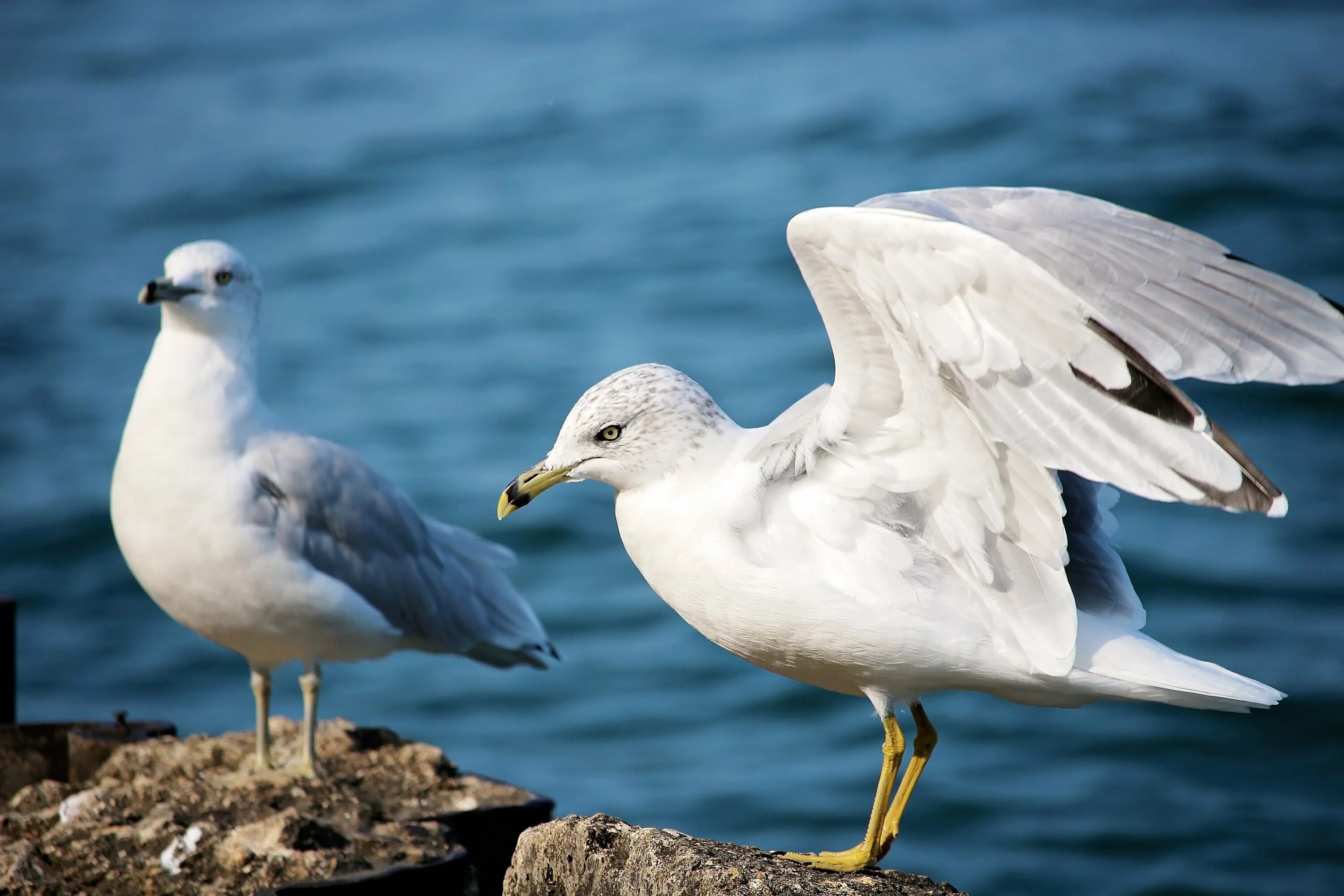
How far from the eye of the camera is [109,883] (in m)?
3.35

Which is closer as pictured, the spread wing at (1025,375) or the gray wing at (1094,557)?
the spread wing at (1025,375)

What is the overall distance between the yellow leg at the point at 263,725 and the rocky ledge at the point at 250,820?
0.10 meters

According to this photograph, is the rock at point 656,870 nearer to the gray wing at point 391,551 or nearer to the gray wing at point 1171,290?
the gray wing at point 1171,290

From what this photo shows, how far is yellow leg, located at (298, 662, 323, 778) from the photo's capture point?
166 inches

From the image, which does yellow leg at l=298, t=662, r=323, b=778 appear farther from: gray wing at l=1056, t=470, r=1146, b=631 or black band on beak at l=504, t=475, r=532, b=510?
gray wing at l=1056, t=470, r=1146, b=631

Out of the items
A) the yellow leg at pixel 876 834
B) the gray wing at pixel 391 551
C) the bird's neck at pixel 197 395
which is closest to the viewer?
the yellow leg at pixel 876 834

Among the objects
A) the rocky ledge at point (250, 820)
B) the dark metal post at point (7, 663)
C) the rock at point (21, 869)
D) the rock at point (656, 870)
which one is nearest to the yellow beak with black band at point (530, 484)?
the rock at point (656, 870)

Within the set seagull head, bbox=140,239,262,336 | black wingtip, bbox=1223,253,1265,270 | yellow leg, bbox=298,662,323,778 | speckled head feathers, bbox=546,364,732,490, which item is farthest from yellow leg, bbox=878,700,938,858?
seagull head, bbox=140,239,262,336

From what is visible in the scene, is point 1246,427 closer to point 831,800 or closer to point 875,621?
point 831,800

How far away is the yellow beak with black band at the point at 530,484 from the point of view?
319 cm

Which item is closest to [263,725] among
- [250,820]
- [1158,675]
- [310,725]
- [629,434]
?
[310,725]

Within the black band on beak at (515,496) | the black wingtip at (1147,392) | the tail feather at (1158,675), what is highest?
the black wingtip at (1147,392)

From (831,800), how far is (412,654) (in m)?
3.94

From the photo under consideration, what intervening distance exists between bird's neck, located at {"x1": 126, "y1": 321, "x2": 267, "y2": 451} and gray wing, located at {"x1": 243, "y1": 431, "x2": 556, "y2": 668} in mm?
99
